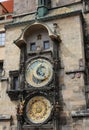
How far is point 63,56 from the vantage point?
15.3 m

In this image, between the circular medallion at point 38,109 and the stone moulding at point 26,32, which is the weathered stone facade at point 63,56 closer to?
the stone moulding at point 26,32

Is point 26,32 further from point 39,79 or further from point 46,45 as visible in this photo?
point 39,79

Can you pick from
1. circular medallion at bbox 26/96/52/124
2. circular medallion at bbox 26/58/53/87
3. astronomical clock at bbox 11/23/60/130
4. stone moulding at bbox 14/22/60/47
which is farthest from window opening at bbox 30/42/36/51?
circular medallion at bbox 26/96/52/124

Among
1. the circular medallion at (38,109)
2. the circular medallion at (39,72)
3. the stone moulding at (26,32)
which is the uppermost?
the stone moulding at (26,32)

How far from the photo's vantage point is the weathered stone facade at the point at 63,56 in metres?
14.0

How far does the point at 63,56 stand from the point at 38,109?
9.86 ft

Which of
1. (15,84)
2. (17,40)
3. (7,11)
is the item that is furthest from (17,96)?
(7,11)

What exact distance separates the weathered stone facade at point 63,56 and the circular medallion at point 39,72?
459 millimetres

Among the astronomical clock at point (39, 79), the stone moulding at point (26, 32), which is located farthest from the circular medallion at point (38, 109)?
the stone moulding at point (26, 32)

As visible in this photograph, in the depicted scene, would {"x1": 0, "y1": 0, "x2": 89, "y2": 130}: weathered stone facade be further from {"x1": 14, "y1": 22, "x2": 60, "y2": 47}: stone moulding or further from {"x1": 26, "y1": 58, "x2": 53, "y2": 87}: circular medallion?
{"x1": 26, "y1": 58, "x2": 53, "y2": 87}: circular medallion

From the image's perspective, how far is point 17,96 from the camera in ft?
50.6

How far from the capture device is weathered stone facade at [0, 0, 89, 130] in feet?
46.1

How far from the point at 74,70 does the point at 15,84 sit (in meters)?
3.45

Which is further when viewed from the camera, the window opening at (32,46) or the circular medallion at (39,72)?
the window opening at (32,46)
